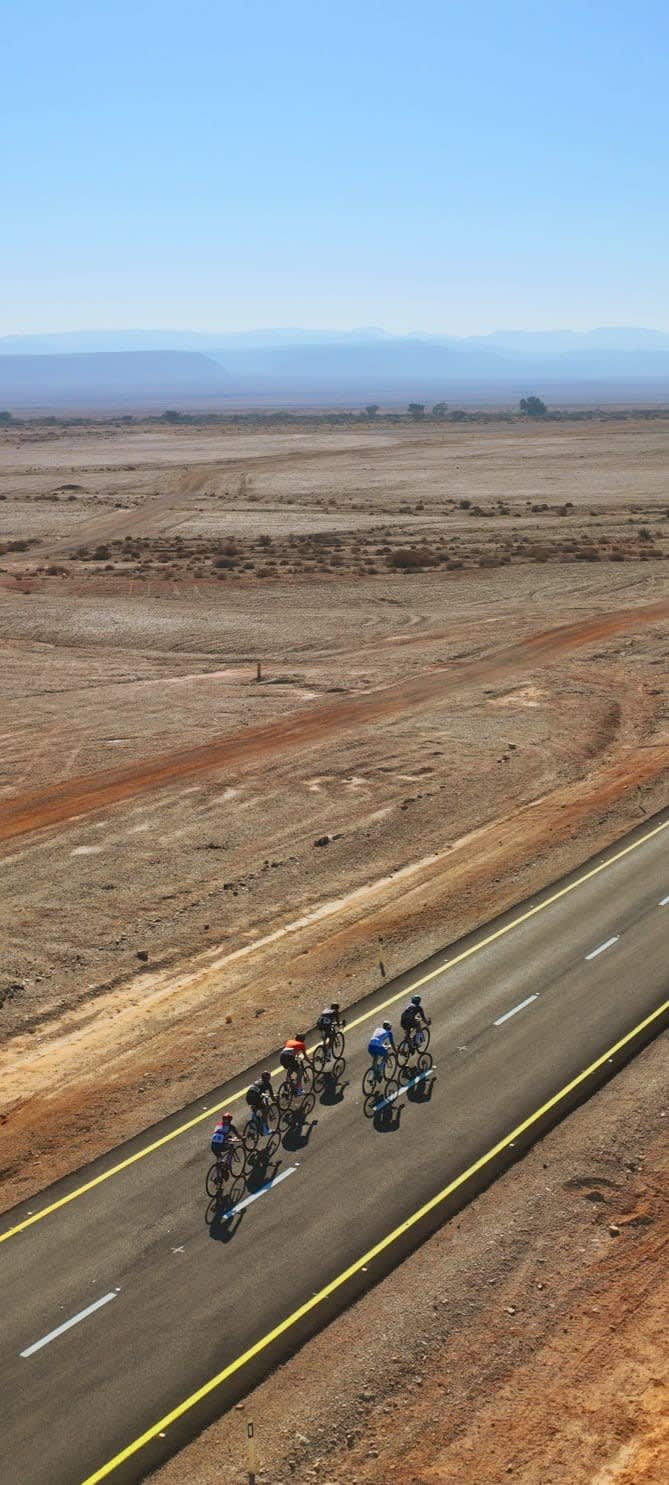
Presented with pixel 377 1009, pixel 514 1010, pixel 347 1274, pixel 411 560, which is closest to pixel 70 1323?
pixel 347 1274

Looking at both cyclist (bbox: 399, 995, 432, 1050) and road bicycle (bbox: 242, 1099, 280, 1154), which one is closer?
road bicycle (bbox: 242, 1099, 280, 1154)

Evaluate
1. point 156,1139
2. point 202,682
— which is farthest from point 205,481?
point 156,1139

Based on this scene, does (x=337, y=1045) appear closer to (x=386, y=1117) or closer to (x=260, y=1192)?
(x=386, y=1117)

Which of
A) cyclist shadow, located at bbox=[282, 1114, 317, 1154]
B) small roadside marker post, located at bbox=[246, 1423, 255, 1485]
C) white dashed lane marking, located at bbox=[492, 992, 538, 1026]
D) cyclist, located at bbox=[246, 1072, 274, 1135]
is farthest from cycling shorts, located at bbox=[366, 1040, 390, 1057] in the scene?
small roadside marker post, located at bbox=[246, 1423, 255, 1485]

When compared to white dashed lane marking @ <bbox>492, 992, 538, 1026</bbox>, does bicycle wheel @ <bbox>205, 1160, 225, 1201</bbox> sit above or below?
below

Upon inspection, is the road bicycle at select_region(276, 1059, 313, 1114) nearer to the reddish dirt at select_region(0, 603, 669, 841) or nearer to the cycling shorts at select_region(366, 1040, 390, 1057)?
the cycling shorts at select_region(366, 1040, 390, 1057)

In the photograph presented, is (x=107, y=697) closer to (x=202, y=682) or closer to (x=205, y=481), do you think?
(x=202, y=682)

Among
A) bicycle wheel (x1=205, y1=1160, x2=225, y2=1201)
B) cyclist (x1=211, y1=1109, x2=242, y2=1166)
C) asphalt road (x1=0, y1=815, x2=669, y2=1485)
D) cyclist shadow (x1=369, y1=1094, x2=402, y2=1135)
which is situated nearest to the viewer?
asphalt road (x1=0, y1=815, x2=669, y2=1485)
